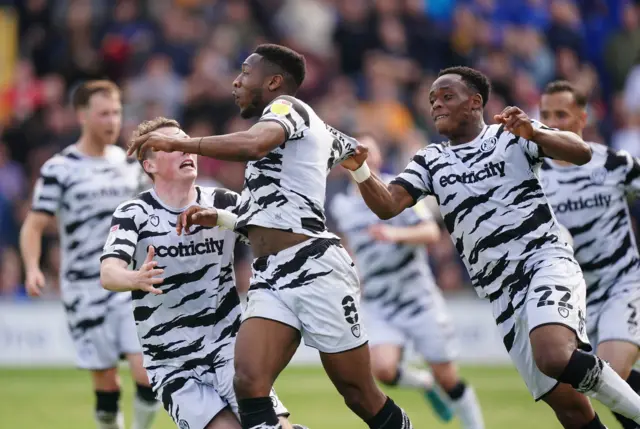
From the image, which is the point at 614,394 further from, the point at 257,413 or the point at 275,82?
the point at 275,82

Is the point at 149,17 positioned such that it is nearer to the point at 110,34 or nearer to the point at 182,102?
the point at 110,34

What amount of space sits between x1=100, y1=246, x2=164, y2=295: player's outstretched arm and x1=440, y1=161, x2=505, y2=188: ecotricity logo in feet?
6.73

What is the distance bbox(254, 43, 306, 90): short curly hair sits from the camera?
7.46 meters

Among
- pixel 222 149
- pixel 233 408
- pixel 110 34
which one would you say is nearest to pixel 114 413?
pixel 233 408

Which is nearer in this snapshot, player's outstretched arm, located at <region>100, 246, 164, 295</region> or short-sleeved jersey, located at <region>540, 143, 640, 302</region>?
player's outstretched arm, located at <region>100, 246, 164, 295</region>

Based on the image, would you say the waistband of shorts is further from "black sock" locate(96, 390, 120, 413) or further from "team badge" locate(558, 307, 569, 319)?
"black sock" locate(96, 390, 120, 413)

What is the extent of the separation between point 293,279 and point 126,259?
1.07 m

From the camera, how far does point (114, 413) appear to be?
9.84 m

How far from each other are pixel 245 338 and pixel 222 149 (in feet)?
3.84

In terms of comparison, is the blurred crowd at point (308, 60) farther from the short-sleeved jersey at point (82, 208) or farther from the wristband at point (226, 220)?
the wristband at point (226, 220)

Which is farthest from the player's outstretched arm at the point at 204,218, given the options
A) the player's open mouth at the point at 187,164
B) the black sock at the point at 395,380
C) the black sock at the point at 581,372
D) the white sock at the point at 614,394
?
the black sock at the point at 395,380

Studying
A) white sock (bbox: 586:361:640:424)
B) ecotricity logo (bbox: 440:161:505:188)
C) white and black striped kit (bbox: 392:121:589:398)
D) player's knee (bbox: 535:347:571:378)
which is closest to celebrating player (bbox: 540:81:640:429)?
white and black striped kit (bbox: 392:121:589:398)

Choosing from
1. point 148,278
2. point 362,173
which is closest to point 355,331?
point 362,173

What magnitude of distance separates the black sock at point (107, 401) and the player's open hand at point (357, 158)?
3.46 metres
